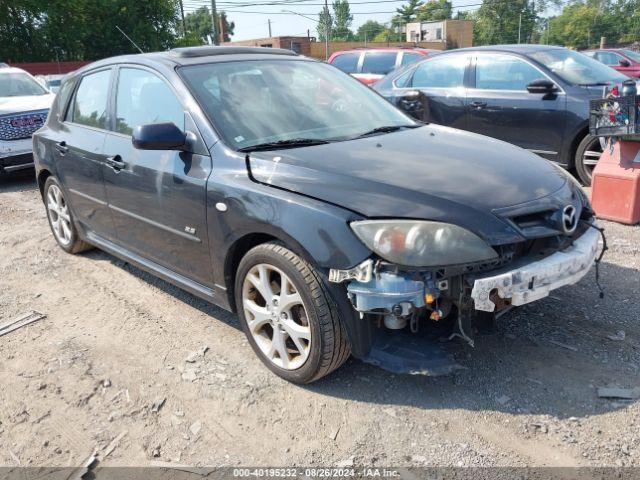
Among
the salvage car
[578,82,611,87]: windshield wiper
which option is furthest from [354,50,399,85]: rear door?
[578,82,611,87]: windshield wiper

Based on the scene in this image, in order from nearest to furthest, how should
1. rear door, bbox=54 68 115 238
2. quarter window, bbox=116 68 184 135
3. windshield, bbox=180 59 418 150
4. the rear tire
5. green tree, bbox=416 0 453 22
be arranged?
1. windshield, bbox=180 59 418 150
2. quarter window, bbox=116 68 184 135
3. rear door, bbox=54 68 115 238
4. the rear tire
5. green tree, bbox=416 0 453 22

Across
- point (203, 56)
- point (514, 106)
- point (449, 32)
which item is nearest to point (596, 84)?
point (514, 106)

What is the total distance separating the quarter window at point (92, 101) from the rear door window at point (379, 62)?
7.53 meters

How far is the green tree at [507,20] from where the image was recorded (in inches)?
3022

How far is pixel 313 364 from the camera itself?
286 centimetres

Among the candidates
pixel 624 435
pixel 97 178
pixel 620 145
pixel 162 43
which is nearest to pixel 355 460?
pixel 624 435

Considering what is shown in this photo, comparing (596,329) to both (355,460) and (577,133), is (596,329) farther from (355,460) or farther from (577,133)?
(577,133)

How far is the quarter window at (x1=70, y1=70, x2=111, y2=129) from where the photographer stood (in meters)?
4.28

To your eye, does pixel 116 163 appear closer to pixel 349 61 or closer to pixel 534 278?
pixel 534 278

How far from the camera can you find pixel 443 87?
7.59 m

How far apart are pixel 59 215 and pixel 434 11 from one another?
10483 centimetres

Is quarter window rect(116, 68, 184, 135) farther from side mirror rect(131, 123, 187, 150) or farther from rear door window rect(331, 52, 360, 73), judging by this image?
rear door window rect(331, 52, 360, 73)

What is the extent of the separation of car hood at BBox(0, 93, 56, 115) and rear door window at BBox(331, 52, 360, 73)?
18.0ft

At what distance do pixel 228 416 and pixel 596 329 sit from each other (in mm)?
2236
